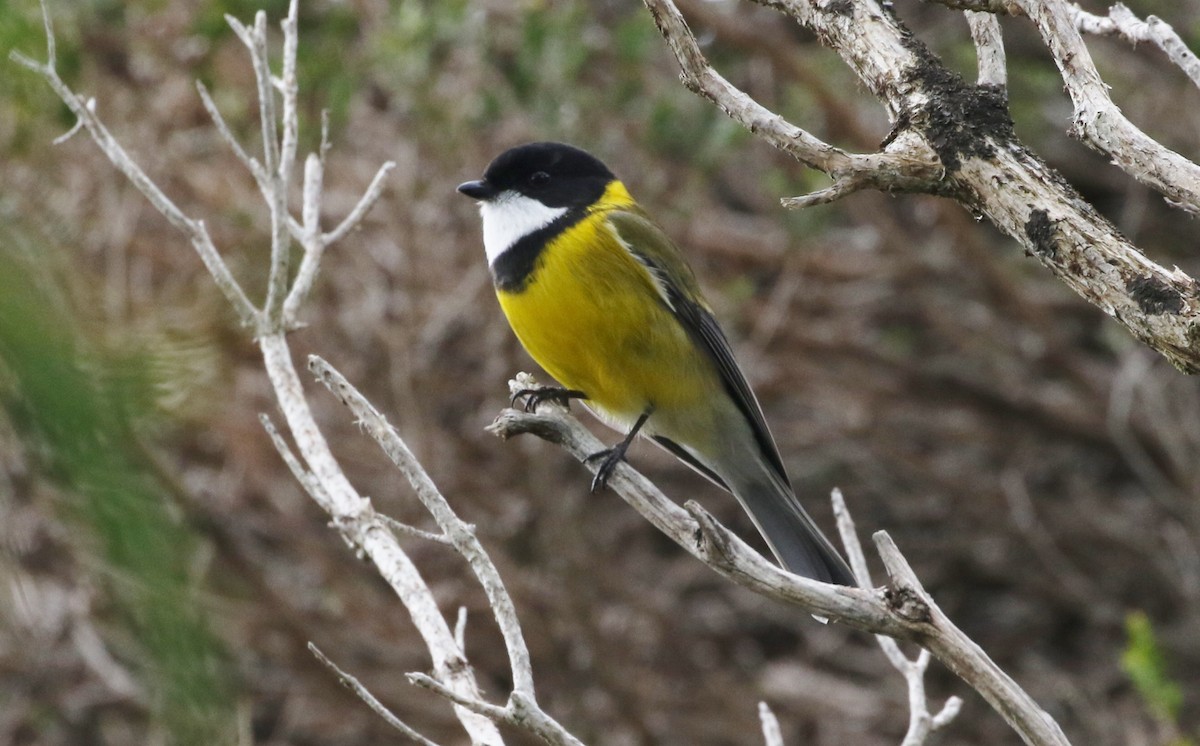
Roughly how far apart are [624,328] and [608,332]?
0.22ft

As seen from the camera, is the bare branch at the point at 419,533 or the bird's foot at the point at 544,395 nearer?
the bare branch at the point at 419,533

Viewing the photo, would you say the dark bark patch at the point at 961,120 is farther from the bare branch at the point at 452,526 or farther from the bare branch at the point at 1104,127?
the bare branch at the point at 452,526

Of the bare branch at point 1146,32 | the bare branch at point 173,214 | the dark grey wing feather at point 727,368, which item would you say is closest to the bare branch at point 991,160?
the bare branch at point 1146,32

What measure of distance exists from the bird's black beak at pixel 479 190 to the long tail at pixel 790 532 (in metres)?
1.08

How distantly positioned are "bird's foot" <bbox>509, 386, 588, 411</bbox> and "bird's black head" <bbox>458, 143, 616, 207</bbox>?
1.81ft

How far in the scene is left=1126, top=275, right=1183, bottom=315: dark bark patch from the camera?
68.4 inches

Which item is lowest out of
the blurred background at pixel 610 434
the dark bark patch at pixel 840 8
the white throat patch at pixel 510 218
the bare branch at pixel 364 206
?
the blurred background at pixel 610 434

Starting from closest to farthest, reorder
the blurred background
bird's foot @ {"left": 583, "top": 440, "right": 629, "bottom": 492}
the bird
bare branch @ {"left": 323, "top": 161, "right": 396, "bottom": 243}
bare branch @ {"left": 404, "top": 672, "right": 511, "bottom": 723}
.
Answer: bare branch @ {"left": 404, "top": 672, "right": 511, "bottom": 723}
bird's foot @ {"left": 583, "top": 440, "right": 629, "bottom": 492}
bare branch @ {"left": 323, "top": 161, "right": 396, "bottom": 243}
the bird
the blurred background

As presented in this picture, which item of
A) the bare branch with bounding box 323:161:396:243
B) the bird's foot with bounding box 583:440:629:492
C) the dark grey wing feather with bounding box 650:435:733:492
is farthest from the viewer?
the dark grey wing feather with bounding box 650:435:733:492

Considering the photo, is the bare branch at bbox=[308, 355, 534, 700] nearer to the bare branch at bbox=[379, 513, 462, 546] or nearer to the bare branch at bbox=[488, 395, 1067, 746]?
the bare branch at bbox=[379, 513, 462, 546]

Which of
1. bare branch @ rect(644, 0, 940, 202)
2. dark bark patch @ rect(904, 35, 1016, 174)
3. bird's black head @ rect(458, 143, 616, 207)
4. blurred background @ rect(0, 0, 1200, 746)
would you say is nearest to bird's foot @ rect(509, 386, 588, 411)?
bird's black head @ rect(458, 143, 616, 207)

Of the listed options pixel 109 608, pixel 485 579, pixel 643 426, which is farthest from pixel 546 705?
pixel 109 608

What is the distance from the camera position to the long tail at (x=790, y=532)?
141 inches

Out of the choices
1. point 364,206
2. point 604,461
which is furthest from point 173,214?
point 604,461
